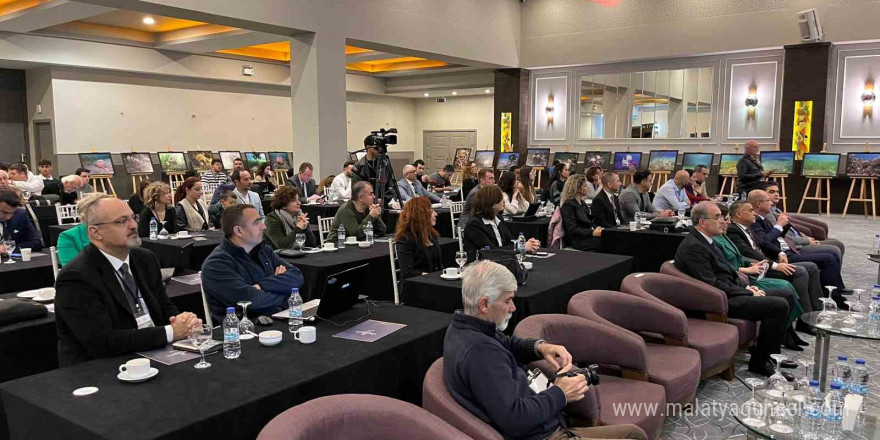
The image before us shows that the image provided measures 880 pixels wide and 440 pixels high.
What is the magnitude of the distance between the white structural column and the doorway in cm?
1130

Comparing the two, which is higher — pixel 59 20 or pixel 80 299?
pixel 59 20

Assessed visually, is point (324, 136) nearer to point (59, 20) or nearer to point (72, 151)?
point (59, 20)

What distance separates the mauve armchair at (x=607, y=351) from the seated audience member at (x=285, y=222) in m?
3.01

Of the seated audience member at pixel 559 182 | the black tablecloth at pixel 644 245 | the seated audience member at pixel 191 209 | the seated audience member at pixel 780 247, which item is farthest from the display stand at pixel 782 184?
the seated audience member at pixel 191 209

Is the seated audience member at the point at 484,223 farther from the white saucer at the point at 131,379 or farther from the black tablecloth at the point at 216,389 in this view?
the white saucer at the point at 131,379

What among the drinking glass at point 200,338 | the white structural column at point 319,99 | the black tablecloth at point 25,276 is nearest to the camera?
the drinking glass at point 200,338

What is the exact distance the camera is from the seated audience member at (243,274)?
339 centimetres

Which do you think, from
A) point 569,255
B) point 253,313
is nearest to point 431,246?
point 569,255

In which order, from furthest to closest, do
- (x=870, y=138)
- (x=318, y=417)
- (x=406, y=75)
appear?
1. (x=406, y=75)
2. (x=870, y=138)
3. (x=318, y=417)

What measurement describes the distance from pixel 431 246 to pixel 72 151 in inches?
492

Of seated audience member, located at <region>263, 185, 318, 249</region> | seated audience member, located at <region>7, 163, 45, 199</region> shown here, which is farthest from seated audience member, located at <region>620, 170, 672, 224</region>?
seated audience member, located at <region>7, 163, 45, 199</region>

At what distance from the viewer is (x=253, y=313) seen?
3486mm

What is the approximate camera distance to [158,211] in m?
6.36

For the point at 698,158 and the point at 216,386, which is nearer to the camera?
the point at 216,386
